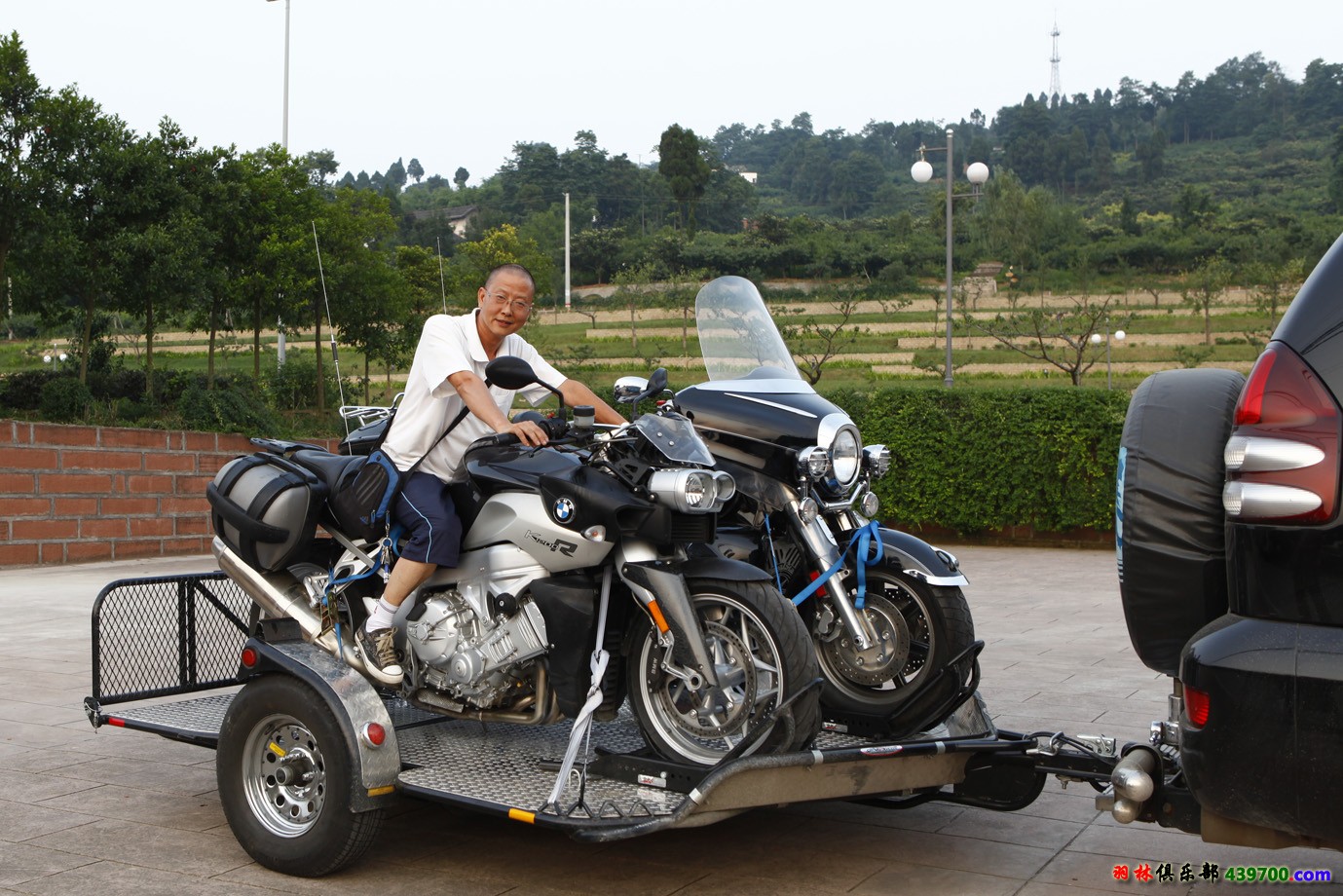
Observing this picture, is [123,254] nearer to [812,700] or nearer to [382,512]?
[382,512]

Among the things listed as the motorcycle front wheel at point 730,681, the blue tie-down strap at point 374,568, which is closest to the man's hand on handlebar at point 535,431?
the blue tie-down strap at point 374,568

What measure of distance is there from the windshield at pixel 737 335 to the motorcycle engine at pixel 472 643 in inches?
59.2

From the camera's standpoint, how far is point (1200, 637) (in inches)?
125

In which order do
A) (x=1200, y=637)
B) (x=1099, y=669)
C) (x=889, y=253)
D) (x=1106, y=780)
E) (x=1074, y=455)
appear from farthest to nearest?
(x=889, y=253) → (x=1074, y=455) → (x=1099, y=669) → (x=1106, y=780) → (x=1200, y=637)

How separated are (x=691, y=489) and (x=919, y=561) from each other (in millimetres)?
1172

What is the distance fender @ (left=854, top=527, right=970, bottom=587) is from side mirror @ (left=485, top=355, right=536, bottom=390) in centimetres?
144

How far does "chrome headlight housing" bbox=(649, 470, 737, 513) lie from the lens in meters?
4.14

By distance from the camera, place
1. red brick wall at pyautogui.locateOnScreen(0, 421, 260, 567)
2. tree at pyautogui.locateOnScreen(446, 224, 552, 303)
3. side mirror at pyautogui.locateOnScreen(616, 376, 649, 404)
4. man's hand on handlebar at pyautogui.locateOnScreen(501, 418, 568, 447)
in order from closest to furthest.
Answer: man's hand on handlebar at pyautogui.locateOnScreen(501, 418, 568, 447)
side mirror at pyautogui.locateOnScreen(616, 376, 649, 404)
red brick wall at pyautogui.locateOnScreen(0, 421, 260, 567)
tree at pyautogui.locateOnScreen(446, 224, 552, 303)

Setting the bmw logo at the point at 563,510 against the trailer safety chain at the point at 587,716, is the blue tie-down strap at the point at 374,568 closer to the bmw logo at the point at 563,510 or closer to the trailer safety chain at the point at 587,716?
the bmw logo at the point at 563,510

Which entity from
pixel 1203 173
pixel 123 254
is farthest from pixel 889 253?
pixel 1203 173

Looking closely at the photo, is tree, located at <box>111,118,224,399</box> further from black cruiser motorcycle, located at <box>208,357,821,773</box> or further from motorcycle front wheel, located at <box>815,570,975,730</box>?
motorcycle front wheel, located at <box>815,570,975,730</box>

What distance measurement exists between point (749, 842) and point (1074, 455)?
1243 cm

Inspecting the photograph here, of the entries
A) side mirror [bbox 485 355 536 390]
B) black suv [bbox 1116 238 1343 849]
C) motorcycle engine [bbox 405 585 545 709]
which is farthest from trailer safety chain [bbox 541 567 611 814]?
black suv [bbox 1116 238 1343 849]

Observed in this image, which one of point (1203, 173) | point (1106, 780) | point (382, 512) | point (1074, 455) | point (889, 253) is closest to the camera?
point (1106, 780)
